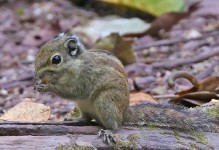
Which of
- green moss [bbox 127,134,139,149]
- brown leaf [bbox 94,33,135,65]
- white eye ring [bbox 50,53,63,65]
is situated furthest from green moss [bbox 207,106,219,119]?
brown leaf [bbox 94,33,135,65]

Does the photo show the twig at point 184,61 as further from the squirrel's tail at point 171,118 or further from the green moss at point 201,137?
the green moss at point 201,137

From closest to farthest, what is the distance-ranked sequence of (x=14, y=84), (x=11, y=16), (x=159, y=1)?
1. (x=14, y=84)
2. (x=159, y=1)
3. (x=11, y=16)

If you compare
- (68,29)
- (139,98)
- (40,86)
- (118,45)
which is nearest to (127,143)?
(40,86)

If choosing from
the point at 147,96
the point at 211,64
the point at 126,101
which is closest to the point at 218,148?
the point at 126,101

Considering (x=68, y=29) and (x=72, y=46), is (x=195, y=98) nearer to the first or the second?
(x=72, y=46)

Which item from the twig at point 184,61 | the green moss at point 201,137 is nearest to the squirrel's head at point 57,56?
the green moss at point 201,137

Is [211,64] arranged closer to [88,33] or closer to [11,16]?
[88,33]
